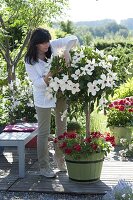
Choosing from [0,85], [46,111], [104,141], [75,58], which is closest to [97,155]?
[104,141]

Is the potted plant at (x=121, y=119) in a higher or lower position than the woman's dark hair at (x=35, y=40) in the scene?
lower

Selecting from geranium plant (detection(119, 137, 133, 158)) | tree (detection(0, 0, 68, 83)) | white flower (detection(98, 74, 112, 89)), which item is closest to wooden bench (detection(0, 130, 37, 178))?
white flower (detection(98, 74, 112, 89))

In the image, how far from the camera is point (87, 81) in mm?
4672

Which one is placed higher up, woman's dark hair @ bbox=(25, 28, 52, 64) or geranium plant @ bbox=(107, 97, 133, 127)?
woman's dark hair @ bbox=(25, 28, 52, 64)

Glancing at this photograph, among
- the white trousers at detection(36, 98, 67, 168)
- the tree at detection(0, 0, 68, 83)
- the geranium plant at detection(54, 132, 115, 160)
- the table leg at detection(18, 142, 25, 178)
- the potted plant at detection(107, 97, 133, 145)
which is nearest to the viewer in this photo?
the geranium plant at detection(54, 132, 115, 160)

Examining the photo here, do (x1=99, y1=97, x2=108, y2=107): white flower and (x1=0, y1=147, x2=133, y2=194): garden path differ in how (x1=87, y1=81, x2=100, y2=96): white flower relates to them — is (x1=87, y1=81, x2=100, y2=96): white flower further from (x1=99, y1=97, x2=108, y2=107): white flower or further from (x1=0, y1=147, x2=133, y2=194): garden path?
(x1=0, y1=147, x2=133, y2=194): garden path

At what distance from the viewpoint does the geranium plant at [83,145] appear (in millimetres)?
4750

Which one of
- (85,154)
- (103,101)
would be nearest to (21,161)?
(85,154)

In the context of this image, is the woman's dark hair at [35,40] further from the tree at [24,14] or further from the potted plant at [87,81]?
the tree at [24,14]

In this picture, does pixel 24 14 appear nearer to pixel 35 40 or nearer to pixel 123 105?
pixel 123 105

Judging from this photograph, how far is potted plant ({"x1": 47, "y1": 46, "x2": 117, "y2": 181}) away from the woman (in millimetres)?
104

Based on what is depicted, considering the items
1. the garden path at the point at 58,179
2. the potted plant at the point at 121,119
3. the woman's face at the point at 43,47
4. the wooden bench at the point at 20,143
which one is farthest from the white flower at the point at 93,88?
the potted plant at the point at 121,119

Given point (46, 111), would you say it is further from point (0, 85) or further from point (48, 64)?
point (0, 85)

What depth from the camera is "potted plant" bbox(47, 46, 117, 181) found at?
15.2 ft
